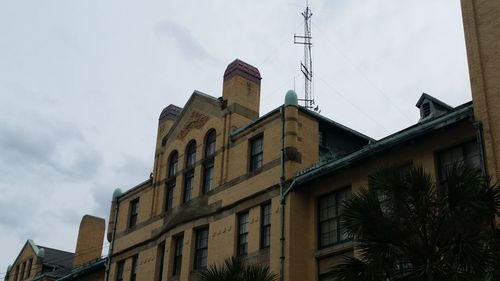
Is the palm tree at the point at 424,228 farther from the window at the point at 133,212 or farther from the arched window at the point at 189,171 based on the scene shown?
the window at the point at 133,212

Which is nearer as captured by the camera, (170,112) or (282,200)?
(282,200)

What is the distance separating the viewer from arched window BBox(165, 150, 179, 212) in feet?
118

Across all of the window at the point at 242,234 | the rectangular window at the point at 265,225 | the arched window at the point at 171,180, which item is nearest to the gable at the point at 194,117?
the arched window at the point at 171,180

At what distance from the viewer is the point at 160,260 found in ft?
114

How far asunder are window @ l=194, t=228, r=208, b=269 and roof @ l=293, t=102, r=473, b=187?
22.7 feet

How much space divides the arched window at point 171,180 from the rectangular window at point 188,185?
129 cm

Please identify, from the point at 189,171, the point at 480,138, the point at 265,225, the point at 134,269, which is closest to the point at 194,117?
the point at 189,171

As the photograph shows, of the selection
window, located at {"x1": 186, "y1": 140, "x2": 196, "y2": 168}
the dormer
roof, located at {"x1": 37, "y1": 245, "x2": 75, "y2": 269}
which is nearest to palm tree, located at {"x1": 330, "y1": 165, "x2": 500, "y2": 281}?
the dormer

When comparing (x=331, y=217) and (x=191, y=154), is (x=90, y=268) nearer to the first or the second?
(x=191, y=154)

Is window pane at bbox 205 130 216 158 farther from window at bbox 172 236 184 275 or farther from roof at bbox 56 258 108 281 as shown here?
roof at bbox 56 258 108 281

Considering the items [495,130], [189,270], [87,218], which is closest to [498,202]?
[495,130]

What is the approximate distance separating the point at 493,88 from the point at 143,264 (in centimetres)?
2179

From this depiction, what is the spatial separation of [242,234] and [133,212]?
11.9 meters

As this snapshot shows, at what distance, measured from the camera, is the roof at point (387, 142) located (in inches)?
850
